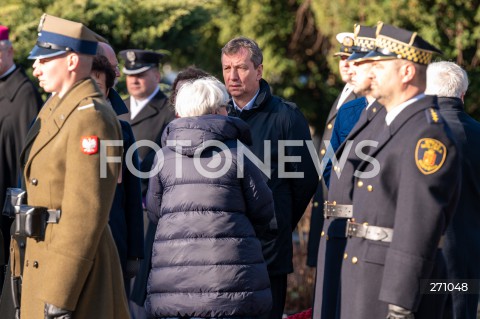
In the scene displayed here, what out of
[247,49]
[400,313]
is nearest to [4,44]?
[247,49]

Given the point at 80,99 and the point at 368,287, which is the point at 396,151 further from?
the point at 80,99

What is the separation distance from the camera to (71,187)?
482cm

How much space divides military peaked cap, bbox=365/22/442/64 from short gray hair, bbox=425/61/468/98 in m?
1.29

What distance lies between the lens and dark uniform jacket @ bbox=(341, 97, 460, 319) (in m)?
4.63

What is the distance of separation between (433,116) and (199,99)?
1438mm

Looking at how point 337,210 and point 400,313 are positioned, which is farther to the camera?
point 337,210

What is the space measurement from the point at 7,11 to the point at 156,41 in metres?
1.60

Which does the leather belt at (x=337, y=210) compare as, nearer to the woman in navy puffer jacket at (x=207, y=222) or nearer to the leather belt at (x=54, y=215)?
the woman in navy puffer jacket at (x=207, y=222)

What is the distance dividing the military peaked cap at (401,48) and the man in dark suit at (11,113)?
126 inches

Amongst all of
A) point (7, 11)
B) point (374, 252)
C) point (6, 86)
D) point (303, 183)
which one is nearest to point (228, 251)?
point (374, 252)

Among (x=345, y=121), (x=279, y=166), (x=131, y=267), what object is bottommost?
(x=131, y=267)

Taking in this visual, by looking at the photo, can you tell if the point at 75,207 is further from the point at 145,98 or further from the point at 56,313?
the point at 145,98

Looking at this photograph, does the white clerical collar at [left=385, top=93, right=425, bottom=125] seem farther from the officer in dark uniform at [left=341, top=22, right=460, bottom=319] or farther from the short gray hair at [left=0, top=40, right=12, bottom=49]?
the short gray hair at [left=0, top=40, right=12, bottom=49]

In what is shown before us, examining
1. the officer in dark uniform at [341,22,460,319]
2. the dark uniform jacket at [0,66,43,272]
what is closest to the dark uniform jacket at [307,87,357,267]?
the dark uniform jacket at [0,66,43,272]
